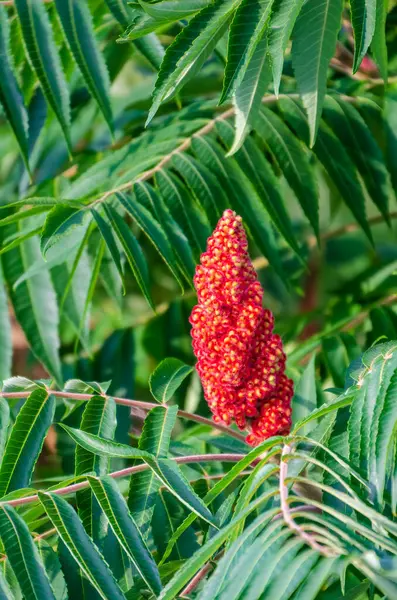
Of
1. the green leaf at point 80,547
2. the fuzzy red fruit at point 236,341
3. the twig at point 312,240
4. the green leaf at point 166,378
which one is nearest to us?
the green leaf at point 80,547

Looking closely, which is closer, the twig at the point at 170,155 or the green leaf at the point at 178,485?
the green leaf at the point at 178,485

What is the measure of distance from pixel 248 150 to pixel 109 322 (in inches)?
87.1

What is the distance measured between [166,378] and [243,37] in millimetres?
922

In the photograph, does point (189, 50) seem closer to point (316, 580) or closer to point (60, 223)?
point (60, 223)

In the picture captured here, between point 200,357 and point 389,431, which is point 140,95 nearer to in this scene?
point 200,357

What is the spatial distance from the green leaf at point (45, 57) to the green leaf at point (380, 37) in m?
1.05

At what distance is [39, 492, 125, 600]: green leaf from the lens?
190 centimetres

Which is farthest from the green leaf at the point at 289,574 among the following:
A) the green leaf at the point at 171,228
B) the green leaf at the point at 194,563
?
the green leaf at the point at 171,228

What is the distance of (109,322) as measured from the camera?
17.1ft

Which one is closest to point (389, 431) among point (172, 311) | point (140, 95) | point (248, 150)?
point (248, 150)

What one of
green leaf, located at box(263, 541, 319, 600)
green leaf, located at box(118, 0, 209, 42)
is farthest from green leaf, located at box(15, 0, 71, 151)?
green leaf, located at box(263, 541, 319, 600)

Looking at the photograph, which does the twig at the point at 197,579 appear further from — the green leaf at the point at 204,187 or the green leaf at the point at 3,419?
the green leaf at the point at 204,187

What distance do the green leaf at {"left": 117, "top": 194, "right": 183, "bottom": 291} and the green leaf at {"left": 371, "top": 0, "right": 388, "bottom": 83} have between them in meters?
0.84

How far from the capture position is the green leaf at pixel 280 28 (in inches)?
85.4
